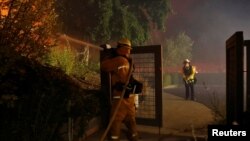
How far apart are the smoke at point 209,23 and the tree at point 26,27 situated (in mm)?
61759

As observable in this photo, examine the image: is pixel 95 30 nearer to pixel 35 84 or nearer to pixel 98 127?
pixel 98 127

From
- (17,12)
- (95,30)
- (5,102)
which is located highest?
(95,30)

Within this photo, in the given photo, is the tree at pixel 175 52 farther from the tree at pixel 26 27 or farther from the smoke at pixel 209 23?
the tree at pixel 26 27

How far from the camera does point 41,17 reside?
779cm

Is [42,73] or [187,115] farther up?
[42,73]

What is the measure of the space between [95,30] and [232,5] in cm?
Result: 6560

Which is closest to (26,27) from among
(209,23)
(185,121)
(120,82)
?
(120,82)

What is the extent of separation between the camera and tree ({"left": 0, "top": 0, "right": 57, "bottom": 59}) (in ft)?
22.5

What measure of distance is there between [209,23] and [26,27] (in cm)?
7252

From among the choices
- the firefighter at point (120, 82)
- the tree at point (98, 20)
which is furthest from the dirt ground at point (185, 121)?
the tree at point (98, 20)

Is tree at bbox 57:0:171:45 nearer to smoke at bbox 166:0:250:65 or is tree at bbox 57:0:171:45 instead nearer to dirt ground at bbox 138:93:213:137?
dirt ground at bbox 138:93:213:137

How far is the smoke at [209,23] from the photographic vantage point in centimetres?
7256

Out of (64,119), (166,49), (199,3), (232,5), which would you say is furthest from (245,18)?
(64,119)

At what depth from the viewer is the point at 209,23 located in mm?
76000
